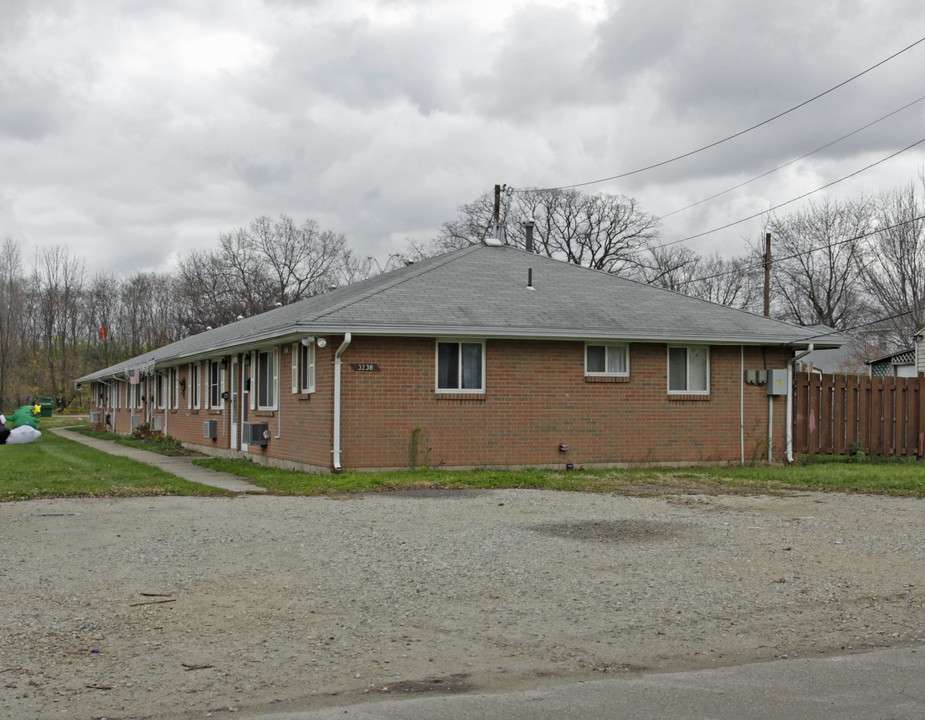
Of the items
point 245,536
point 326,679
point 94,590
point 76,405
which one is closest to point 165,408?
point 245,536

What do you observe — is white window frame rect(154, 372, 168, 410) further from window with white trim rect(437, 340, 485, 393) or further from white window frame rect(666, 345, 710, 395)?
white window frame rect(666, 345, 710, 395)

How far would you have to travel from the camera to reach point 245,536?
10148 millimetres

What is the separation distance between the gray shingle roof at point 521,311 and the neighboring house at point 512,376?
44 millimetres

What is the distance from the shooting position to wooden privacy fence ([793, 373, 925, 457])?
20516mm

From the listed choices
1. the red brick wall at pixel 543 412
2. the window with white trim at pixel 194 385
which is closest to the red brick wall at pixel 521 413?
the red brick wall at pixel 543 412

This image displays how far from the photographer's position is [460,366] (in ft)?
58.5

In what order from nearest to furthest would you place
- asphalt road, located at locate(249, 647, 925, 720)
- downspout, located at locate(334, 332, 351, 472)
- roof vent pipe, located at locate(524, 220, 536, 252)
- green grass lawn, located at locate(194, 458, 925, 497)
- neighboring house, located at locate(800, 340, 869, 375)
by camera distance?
asphalt road, located at locate(249, 647, 925, 720), green grass lawn, located at locate(194, 458, 925, 497), downspout, located at locate(334, 332, 351, 472), roof vent pipe, located at locate(524, 220, 536, 252), neighboring house, located at locate(800, 340, 869, 375)

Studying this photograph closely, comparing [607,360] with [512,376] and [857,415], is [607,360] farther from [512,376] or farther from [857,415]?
[857,415]

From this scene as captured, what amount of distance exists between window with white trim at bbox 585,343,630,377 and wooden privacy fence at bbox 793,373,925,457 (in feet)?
13.4

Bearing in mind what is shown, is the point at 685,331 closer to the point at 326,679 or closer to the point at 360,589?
the point at 360,589

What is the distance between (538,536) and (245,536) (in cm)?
313

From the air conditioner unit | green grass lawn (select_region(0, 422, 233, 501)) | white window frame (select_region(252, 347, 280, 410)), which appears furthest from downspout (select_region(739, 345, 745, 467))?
green grass lawn (select_region(0, 422, 233, 501))

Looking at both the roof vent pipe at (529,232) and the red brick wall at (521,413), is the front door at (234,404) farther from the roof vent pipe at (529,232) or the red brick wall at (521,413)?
the roof vent pipe at (529,232)

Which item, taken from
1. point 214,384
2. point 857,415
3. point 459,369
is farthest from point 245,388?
point 857,415
